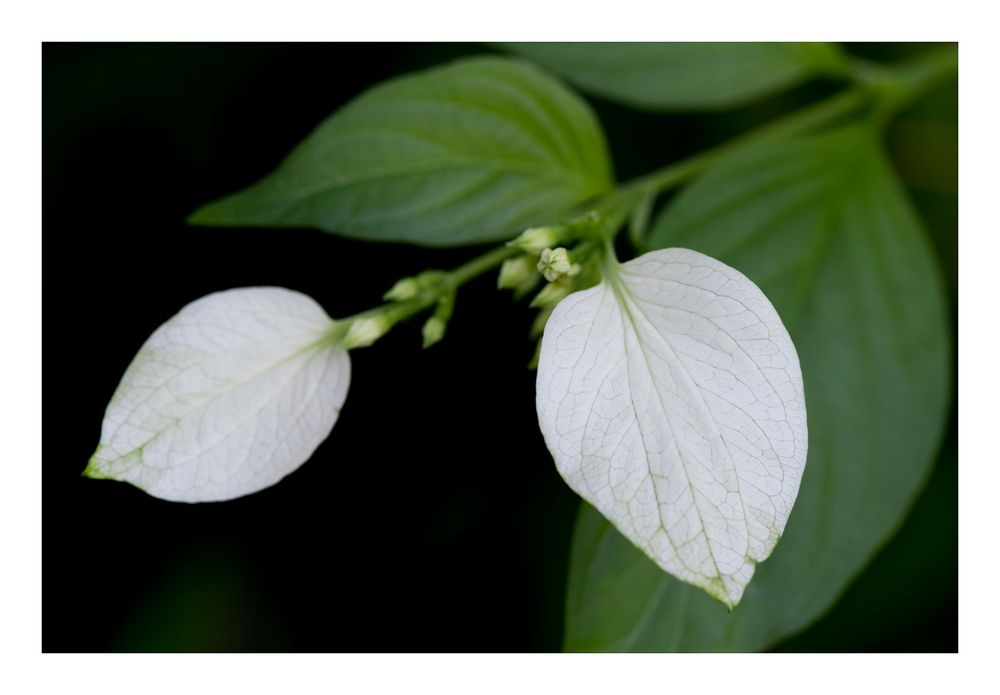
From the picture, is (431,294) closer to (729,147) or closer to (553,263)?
(553,263)

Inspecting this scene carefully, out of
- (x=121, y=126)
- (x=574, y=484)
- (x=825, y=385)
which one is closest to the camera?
(x=574, y=484)

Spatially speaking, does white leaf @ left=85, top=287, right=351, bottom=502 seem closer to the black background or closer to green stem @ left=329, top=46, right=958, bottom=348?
green stem @ left=329, top=46, right=958, bottom=348

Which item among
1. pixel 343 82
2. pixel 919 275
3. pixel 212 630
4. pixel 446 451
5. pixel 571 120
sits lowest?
pixel 212 630

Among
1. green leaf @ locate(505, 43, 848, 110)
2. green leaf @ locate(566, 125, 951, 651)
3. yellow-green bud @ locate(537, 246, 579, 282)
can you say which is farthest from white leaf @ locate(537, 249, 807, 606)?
green leaf @ locate(505, 43, 848, 110)

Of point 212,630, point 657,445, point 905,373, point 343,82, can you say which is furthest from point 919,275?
point 212,630

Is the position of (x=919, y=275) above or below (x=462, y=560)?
above

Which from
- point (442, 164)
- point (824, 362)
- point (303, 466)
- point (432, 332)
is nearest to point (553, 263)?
point (432, 332)

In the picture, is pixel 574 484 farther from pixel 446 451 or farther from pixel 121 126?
pixel 121 126
